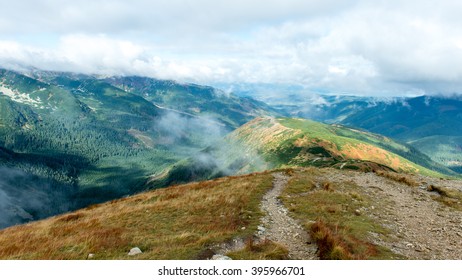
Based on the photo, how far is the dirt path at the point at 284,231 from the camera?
13.7 metres

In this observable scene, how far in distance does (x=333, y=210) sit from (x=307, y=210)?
192cm

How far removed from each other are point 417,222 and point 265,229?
12.2 metres

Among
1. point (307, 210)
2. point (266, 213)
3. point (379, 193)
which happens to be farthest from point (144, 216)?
point (379, 193)

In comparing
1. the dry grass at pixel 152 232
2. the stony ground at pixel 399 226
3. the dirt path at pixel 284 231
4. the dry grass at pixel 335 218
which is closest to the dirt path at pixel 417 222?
the stony ground at pixel 399 226

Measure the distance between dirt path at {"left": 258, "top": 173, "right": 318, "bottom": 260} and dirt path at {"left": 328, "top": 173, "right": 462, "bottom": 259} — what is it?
189 inches

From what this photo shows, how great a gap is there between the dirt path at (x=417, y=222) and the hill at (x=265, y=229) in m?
0.07

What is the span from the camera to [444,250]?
1567cm

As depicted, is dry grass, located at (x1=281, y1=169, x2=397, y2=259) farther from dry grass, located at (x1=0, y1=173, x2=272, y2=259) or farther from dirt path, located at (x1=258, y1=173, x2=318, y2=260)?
dry grass, located at (x1=0, y1=173, x2=272, y2=259)

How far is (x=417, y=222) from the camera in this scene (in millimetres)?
21234

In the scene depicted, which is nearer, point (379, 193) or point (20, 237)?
point (20, 237)

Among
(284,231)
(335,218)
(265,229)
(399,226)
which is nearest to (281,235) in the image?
(284,231)

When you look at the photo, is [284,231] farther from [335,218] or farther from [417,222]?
[417,222]

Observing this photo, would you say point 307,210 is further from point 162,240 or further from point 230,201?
point 162,240
